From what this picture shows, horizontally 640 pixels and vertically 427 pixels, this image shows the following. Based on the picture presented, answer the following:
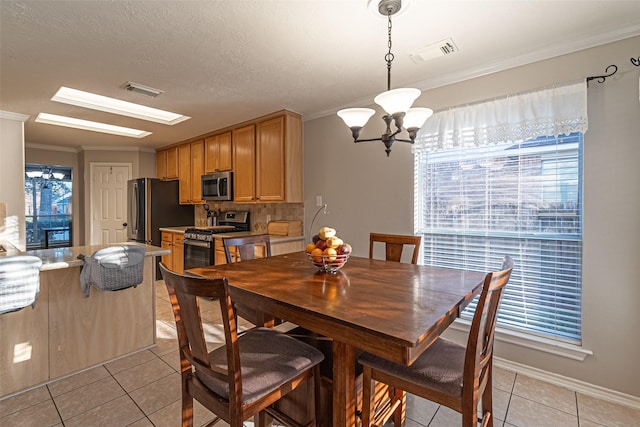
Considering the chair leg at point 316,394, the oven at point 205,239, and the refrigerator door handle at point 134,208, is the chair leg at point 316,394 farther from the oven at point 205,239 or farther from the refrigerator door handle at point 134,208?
the refrigerator door handle at point 134,208

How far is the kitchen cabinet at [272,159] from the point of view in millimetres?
3672

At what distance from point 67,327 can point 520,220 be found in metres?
3.45

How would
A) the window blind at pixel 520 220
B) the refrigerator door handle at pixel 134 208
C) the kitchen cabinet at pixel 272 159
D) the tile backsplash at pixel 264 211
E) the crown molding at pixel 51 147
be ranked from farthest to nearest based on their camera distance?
1. the crown molding at pixel 51 147
2. the refrigerator door handle at pixel 134 208
3. the tile backsplash at pixel 264 211
4. the kitchen cabinet at pixel 272 159
5. the window blind at pixel 520 220

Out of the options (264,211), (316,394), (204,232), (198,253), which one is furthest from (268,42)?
(198,253)

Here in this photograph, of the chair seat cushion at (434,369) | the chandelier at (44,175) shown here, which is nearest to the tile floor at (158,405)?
the chair seat cushion at (434,369)

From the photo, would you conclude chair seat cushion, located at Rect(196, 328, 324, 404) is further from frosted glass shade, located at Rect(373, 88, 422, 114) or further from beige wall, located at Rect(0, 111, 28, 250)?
beige wall, located at Rect(0, 111, 28, 250)

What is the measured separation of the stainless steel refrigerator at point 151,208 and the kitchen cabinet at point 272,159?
183 cm

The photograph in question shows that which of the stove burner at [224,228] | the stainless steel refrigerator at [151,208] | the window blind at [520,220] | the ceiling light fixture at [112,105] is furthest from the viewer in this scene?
the stainless steel refrigerator at [151,208]

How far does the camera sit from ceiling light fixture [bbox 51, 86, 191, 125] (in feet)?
10.5

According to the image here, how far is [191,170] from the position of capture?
16.7 feet

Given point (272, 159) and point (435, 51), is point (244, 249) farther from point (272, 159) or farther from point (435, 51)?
point (435, 51)

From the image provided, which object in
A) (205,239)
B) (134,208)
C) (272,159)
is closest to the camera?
(272,159)

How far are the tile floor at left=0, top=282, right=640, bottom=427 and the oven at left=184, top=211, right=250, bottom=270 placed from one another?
181cm

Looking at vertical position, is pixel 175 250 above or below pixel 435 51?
below
